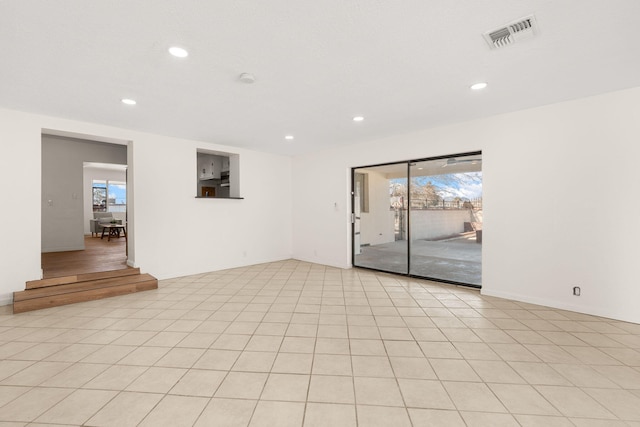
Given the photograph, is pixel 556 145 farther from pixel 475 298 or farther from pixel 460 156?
pixel 475 298

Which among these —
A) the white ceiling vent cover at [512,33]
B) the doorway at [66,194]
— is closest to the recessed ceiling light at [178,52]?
the white ceiling vent cover at [512,33]

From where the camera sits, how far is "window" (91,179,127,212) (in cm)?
1079

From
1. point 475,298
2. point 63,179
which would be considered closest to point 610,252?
point 475,298

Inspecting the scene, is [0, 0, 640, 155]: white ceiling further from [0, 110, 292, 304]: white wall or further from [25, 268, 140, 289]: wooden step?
[25, 268, 140, 289]: wooden step

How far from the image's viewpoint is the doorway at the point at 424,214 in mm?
4723

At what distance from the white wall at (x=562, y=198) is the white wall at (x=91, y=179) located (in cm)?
1143

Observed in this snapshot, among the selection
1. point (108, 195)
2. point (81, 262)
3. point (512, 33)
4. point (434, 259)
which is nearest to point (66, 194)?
point (81, 262)

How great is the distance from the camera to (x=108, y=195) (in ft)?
36.7

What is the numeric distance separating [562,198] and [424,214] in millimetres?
2099

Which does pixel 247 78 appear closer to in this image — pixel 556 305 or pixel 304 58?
pixel 304 58

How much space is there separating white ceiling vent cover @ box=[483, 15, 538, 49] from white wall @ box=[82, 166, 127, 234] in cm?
1175

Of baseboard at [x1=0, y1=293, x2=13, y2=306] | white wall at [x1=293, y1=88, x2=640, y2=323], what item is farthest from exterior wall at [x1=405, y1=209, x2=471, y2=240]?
baseboard at [x1=0, y1=293, x2=13, y2=306]

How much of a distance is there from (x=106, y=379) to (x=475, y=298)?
410 cm

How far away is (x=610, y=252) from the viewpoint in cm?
311
